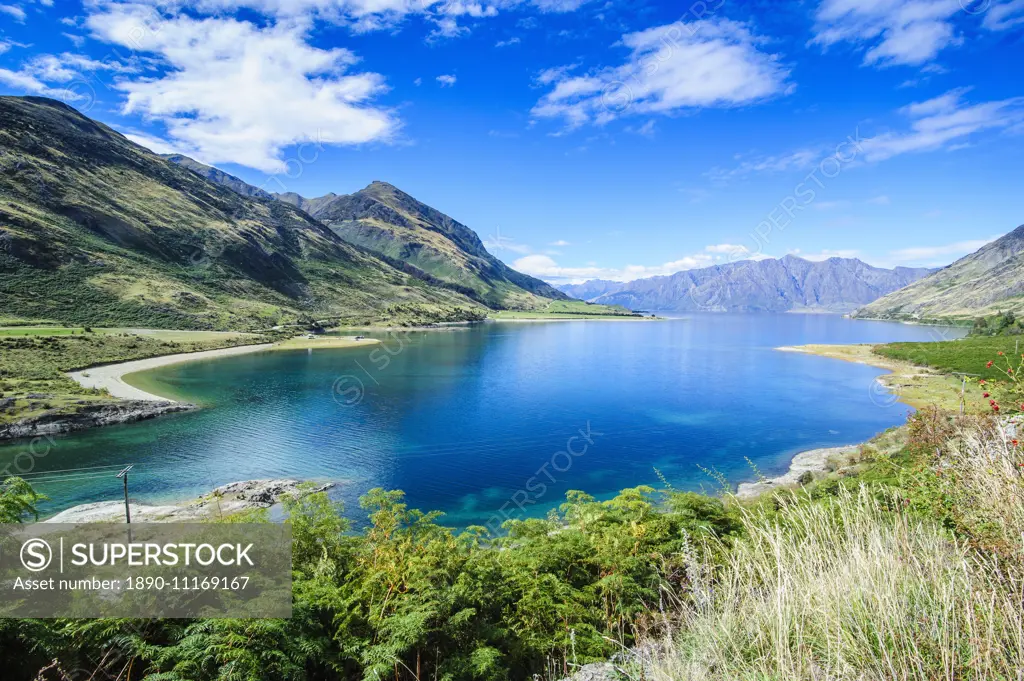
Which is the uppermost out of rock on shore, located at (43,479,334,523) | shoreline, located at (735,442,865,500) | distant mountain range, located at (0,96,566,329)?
distant mountain range, located at (0,96,566,329)

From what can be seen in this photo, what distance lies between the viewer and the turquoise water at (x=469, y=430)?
1391 inches

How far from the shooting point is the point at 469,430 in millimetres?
49375

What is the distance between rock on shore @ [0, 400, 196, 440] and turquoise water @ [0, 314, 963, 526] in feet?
6.62

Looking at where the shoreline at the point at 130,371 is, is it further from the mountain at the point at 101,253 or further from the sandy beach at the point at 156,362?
the mountain at the point at 101,253

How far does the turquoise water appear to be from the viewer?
116ft

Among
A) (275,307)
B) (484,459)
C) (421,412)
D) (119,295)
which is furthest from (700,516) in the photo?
(275,307)

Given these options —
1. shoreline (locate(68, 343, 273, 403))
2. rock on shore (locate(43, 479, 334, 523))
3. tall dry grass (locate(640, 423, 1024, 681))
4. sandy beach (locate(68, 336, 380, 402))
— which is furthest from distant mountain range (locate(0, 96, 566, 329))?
tall dry grass (locate(640, 423, 1024, 681))

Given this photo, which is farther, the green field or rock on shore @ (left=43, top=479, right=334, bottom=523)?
the green field

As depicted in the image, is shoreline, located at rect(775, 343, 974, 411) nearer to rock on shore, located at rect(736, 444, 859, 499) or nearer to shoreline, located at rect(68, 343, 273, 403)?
rock on shore, located at rect(736, 444, 859, 499)

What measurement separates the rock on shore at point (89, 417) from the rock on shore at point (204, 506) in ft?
77.8

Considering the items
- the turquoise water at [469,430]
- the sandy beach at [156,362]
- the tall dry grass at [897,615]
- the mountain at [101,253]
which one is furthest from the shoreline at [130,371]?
the tall dry grass at [897,615]

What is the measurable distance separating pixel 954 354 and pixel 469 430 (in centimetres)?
8223

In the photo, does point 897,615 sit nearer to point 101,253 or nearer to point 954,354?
point 954,354

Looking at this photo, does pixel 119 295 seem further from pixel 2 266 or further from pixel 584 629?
pixel 584 629
